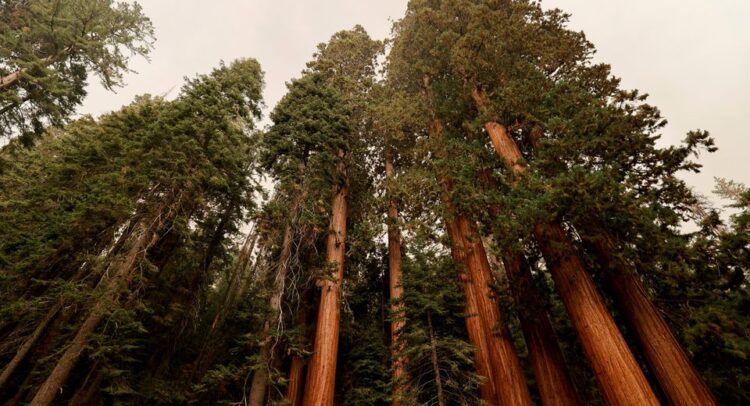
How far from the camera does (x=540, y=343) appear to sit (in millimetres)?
5609

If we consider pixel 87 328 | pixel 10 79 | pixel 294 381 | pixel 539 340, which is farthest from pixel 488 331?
pixel 10 79

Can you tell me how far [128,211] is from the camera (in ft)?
23.7

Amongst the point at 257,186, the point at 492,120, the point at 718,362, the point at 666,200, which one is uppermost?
the point at 257,186

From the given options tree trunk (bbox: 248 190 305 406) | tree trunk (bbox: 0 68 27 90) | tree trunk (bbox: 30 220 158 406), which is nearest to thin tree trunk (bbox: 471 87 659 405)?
tree trunk (bbox: 248 190 305 406)

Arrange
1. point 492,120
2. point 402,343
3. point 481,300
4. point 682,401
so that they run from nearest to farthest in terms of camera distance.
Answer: point 682,401
point 402,343
point 481,300
point 492,120

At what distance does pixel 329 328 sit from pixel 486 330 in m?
3.26

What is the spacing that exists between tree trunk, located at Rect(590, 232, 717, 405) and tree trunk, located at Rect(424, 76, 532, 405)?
190cm

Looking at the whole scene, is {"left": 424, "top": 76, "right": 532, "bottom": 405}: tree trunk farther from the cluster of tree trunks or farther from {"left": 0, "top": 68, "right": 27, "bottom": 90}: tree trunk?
{"left": 0, "top": 68, "right": 27, "bottom": 90}: tree trunk

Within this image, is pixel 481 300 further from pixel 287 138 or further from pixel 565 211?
pixel 287 138

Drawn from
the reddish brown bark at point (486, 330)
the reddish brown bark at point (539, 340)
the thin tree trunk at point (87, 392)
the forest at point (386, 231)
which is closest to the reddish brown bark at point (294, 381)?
the forest at point (386, 231)

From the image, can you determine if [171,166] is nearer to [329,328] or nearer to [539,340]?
[329,328]

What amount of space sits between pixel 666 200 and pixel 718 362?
2141 millimetres

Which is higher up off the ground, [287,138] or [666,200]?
[287,138]

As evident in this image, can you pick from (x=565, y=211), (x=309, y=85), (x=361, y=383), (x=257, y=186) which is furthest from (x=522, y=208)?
(x=257, y=186)
